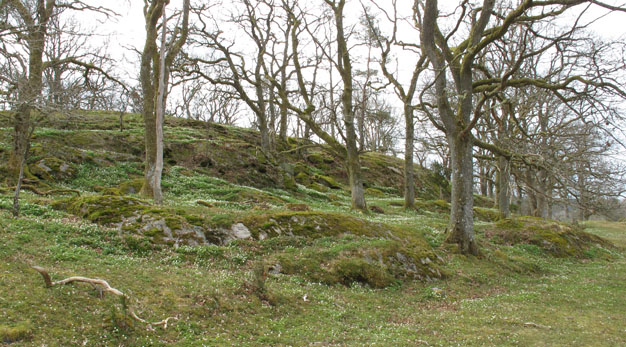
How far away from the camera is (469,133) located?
14102mm

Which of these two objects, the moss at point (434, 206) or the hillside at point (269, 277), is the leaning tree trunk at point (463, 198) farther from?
the moss at point (434, 206)

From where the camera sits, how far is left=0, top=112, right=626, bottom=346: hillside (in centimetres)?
611

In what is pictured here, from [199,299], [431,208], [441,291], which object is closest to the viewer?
[199,299]

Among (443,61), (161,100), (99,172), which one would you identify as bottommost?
(99,172)

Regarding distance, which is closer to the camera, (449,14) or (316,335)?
(316,335)

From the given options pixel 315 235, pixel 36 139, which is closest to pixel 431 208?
pixel 315 235

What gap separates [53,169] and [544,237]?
24168mm

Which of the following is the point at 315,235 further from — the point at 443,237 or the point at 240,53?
the point at 240,53

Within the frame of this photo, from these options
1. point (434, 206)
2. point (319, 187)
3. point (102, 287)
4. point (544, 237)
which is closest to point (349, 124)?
point (319, 187)

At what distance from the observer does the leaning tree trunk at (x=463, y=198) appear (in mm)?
14141

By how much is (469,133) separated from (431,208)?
1520cm

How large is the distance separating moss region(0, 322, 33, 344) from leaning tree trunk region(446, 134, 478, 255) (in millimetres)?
13115

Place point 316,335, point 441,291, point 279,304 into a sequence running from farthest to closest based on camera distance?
point 441,291 < point 279,304 < point 316,335

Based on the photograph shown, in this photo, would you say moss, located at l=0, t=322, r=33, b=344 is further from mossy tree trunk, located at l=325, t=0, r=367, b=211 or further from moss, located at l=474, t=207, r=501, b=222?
moss, located at l=474, t=207, r=501, b=222
